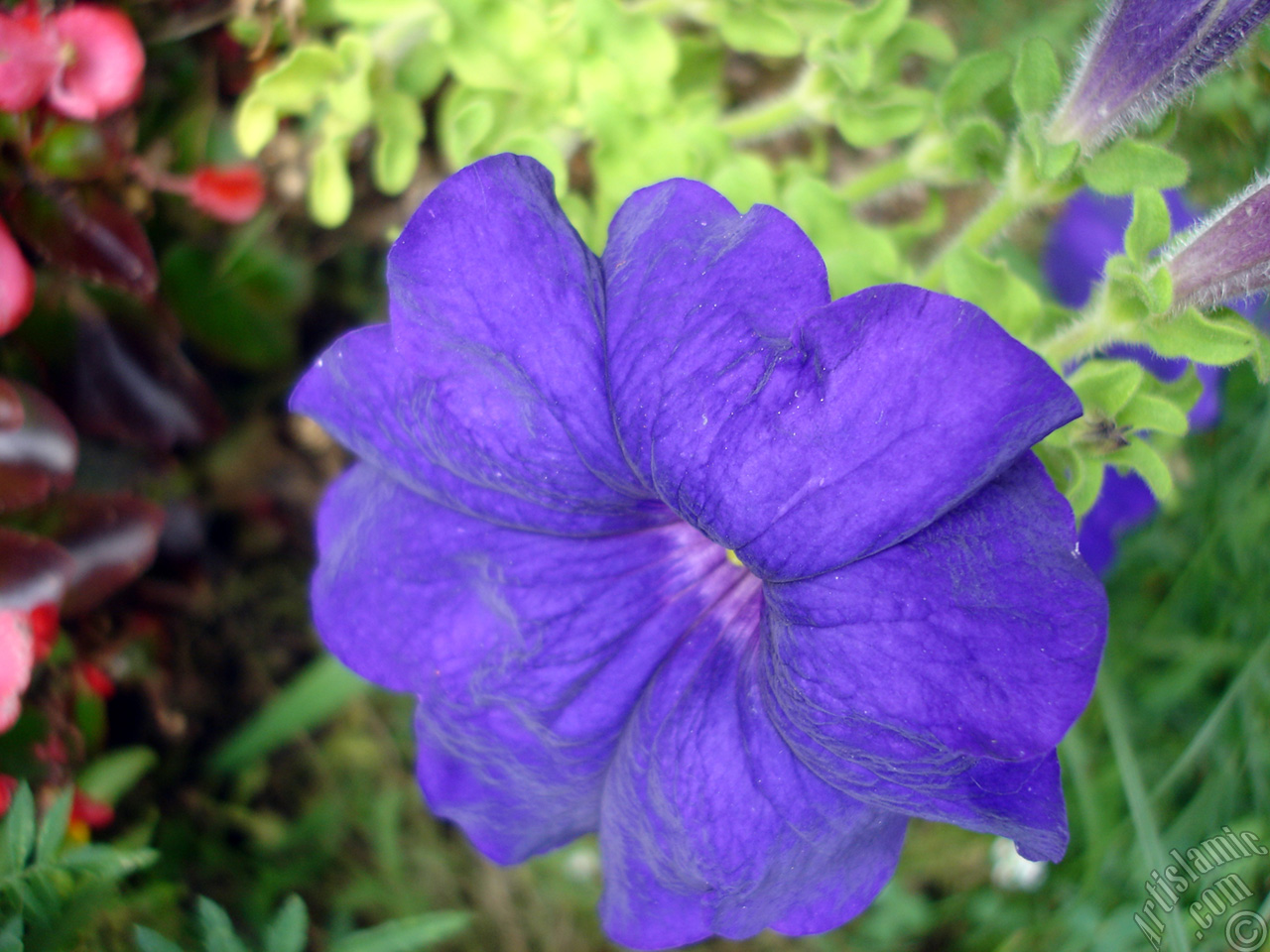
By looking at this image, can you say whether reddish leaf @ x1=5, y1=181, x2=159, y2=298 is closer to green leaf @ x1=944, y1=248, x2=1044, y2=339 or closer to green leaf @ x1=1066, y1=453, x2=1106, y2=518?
green leaf @ x1=944, y1=248, x2=1044, y2=339

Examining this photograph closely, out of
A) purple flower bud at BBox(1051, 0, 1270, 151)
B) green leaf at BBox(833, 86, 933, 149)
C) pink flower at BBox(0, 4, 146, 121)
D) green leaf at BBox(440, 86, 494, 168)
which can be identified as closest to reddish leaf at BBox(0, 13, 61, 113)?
pink flower at BBox(0, 4, 146, 121)

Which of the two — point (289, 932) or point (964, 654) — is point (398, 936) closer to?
point (289, 932)

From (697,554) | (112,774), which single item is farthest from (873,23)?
(112,774)

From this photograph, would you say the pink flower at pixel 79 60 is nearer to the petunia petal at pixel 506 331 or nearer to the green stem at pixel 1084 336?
the petunia petal at pixel 506 331

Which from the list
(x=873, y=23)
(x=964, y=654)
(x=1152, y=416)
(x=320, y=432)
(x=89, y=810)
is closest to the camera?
(x=964, y=654)

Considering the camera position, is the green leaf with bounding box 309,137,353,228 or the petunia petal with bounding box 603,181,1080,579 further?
the green leaf with bounding box 309,137,353,228

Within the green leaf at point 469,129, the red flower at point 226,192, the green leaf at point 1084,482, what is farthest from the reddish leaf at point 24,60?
the green leaf at point 1084,482
